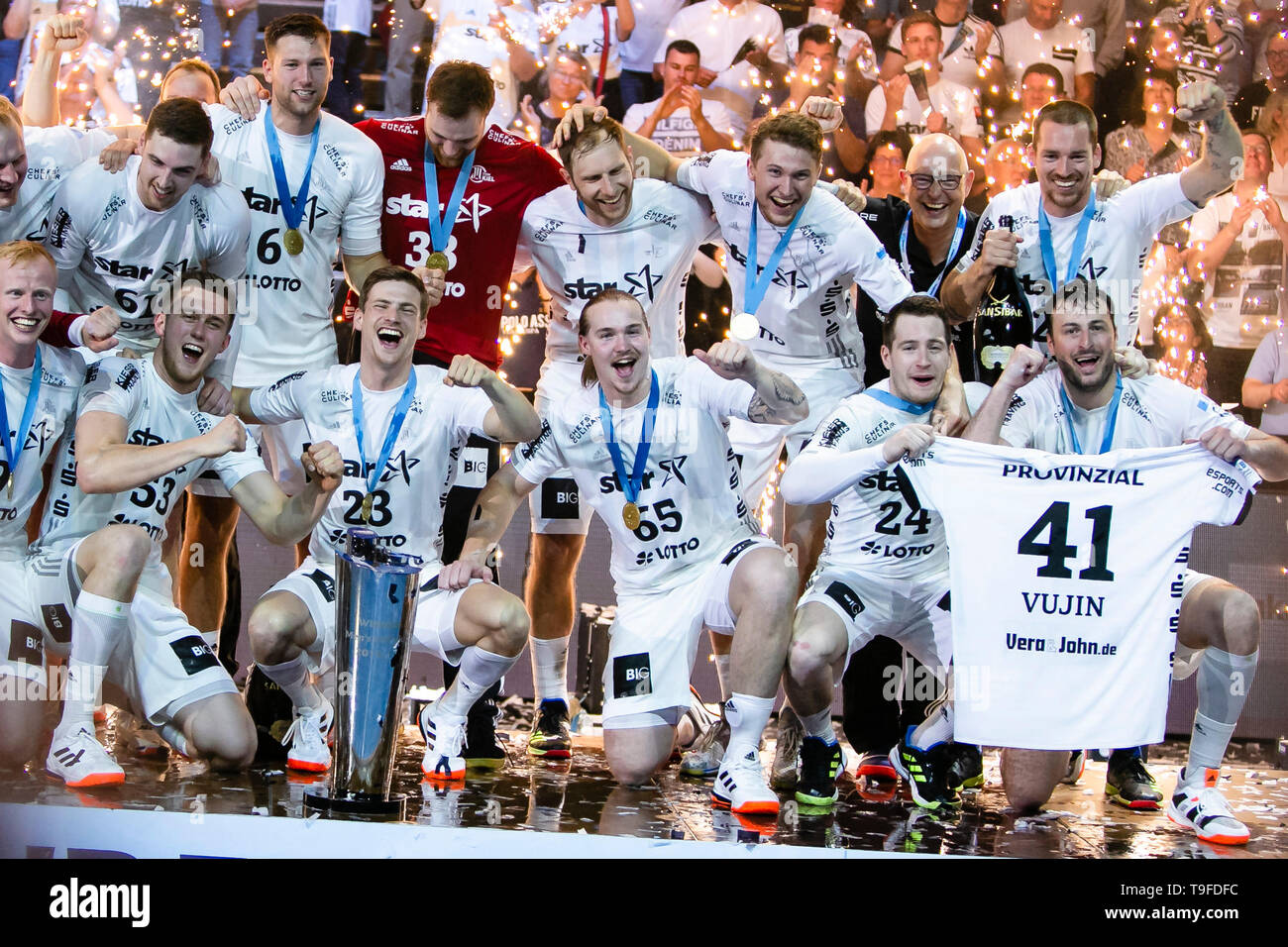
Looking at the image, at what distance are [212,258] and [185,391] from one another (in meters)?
0.59

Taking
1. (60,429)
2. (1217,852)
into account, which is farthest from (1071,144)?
(60,429)

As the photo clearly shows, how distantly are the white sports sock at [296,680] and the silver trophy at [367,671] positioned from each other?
2.18ft

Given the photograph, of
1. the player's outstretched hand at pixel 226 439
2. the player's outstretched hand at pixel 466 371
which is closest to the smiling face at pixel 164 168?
the player's outstretched hand at pixel 226 439

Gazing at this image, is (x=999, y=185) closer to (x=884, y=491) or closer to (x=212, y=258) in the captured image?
(x=884, y=491)

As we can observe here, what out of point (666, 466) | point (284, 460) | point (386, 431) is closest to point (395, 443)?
point (386, 431)

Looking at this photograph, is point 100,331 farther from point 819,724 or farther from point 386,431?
point 819,724

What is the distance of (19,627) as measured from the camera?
14.5ft

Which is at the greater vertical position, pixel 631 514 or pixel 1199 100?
pixel 1199 100

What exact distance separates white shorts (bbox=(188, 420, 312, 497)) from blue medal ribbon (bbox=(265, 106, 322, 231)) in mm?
766

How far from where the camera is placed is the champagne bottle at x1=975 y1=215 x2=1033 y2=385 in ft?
16.7

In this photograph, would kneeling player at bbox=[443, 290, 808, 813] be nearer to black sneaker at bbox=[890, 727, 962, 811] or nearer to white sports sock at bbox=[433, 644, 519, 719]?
→ white sports sock at bbox=[433, 644, 519, 719]

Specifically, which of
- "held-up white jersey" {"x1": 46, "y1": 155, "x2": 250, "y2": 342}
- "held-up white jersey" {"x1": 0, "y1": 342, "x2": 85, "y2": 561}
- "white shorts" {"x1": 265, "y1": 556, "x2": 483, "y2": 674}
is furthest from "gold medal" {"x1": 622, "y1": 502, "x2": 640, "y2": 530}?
"held-up white jersey" {"x1": 0, "y1": 342, "x2": 85, "y2": 561}

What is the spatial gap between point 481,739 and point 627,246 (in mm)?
1964

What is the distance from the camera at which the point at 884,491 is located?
4.70 meters
